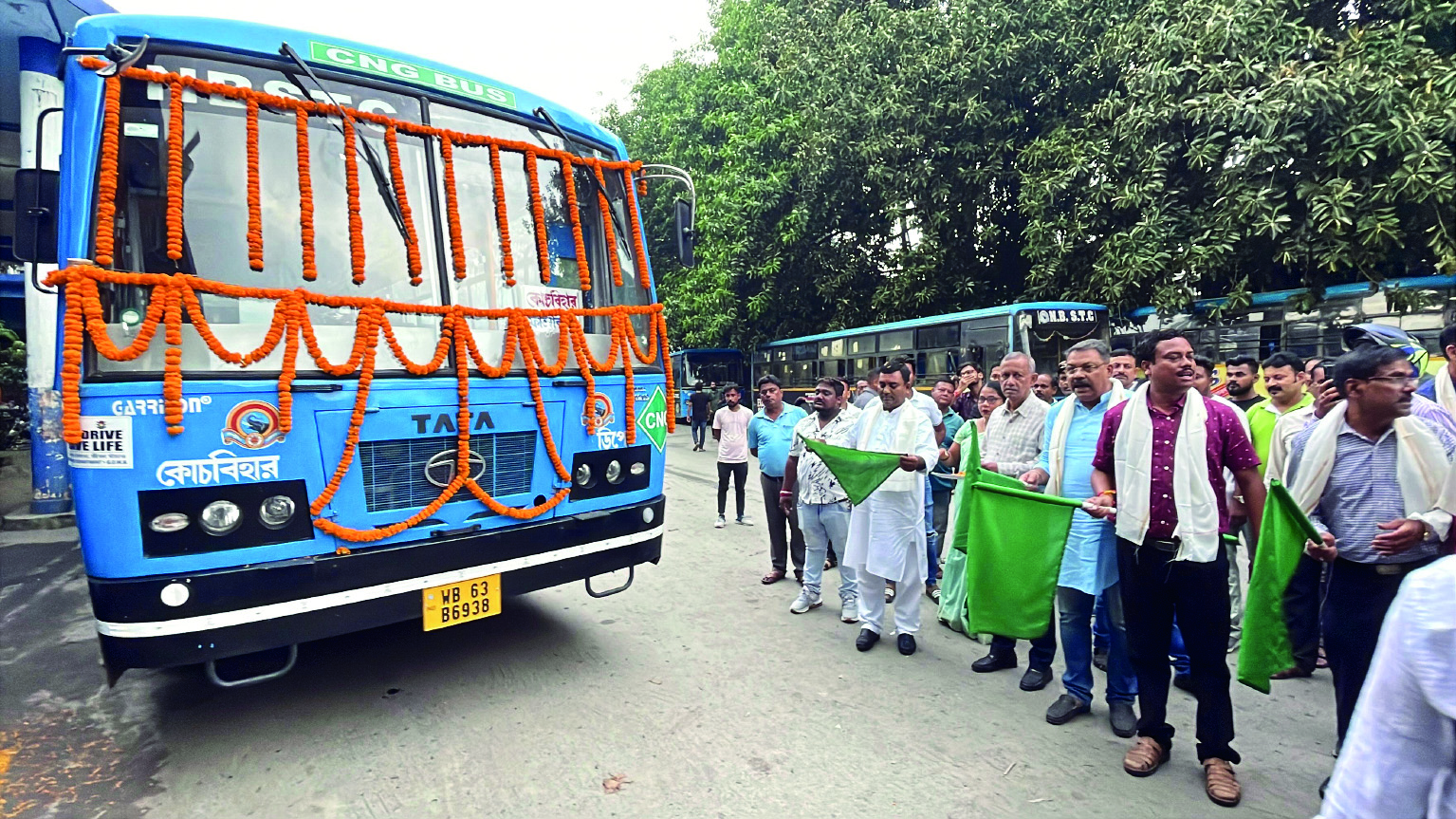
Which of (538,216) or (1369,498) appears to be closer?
(1369,498)

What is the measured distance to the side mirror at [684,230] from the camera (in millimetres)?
5328

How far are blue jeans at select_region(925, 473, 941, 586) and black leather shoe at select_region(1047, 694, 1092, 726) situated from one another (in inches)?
80.1

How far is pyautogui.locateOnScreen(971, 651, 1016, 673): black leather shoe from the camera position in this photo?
451 centimetres

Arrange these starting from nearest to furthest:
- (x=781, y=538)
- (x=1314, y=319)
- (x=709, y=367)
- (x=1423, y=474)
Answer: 1. (x=1423, y=474)
2. (x=781, y=538)
3. (x=1314, y=319)
4. (x=709, y=367)

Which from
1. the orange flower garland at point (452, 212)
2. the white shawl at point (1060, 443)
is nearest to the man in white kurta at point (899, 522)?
the white shawl at point (1060, 443)

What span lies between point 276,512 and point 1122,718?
12.5ft

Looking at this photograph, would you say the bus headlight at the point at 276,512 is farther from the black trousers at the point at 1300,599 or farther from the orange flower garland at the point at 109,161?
the black trousers at the point at 1300,599

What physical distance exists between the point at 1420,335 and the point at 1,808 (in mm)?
14819

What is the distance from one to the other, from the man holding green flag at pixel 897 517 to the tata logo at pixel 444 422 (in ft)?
7.32

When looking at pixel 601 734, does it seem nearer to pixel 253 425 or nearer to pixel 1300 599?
pixel 253 425

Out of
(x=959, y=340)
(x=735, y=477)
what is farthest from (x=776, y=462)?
(x=959, y=340)

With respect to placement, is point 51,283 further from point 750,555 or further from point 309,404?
point 750,555

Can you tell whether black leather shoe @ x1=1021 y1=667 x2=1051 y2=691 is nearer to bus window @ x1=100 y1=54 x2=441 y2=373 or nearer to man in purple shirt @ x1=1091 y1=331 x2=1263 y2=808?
man in purple shirt @ x1=1091 y1=331 x2=1263 y2=808

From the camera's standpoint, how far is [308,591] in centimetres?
340
